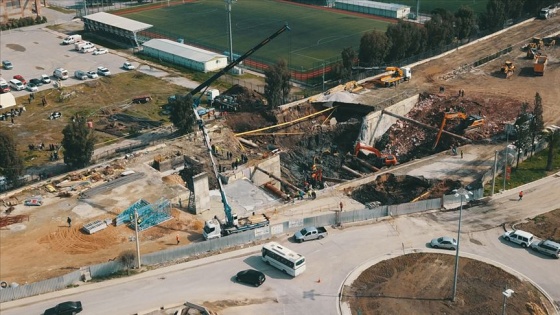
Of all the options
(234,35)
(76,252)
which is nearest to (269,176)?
(76,252)

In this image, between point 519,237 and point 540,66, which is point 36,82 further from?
point 540,66

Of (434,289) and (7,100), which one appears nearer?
(434,289)

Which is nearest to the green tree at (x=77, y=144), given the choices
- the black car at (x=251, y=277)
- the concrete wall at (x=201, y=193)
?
the concrete wall at (x=201, y=193)

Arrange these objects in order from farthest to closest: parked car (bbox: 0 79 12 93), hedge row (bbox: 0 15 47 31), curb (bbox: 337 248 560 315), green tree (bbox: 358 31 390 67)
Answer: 1. hedge row (bbox: 0 15 47 31)
2. green tree (bbox: 358 31 390 67)
3. parked car (bbox: 0 79 12 93)
4. curb (bbox: 337 248 560 315)

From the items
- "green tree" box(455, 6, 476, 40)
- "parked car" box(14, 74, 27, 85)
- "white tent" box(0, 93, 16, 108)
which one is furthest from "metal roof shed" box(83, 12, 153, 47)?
"green tree" box(455, 6, 476, 40)

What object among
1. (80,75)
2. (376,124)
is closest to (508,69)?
(376,124)

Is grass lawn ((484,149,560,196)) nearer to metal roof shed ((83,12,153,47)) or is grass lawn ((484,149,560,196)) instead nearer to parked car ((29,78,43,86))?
parked car ((29,78,43,86))

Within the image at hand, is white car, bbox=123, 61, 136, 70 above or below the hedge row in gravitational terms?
below

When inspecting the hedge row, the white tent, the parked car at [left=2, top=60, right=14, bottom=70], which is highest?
the hedge row
